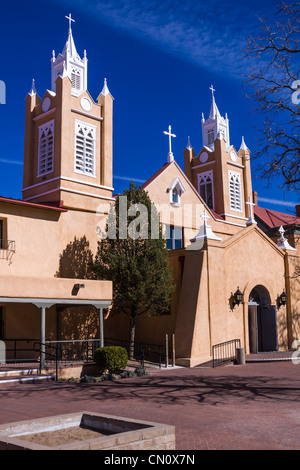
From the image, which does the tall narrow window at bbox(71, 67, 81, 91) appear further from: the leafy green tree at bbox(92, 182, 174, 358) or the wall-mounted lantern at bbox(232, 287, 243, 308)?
the wall-mounted lantern at bbox(232, 287, 243, 308)

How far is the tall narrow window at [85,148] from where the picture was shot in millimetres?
25594

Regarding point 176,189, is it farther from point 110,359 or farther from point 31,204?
point 110,359

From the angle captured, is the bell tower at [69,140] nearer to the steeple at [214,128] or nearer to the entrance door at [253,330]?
the entrance door at [253,330]

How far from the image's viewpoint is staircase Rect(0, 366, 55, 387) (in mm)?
15102

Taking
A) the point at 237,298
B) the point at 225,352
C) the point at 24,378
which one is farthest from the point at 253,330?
the point at 24,378

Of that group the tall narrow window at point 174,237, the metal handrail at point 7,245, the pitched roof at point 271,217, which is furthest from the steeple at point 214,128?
the metal handrail at point 7,245

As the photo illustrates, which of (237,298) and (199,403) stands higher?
(237,298)

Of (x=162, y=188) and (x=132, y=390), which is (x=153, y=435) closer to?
(x=132, y=390)

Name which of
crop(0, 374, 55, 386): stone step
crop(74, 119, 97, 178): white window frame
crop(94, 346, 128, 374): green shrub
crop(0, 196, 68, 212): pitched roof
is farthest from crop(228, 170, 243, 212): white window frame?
crop(0, 374, 55, 386): stone step

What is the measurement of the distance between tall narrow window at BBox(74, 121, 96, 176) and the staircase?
11.9 m

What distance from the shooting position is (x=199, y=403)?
11.4m

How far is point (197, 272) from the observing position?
838 inches

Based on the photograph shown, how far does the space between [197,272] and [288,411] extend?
36.9 ft

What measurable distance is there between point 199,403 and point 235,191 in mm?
25987
